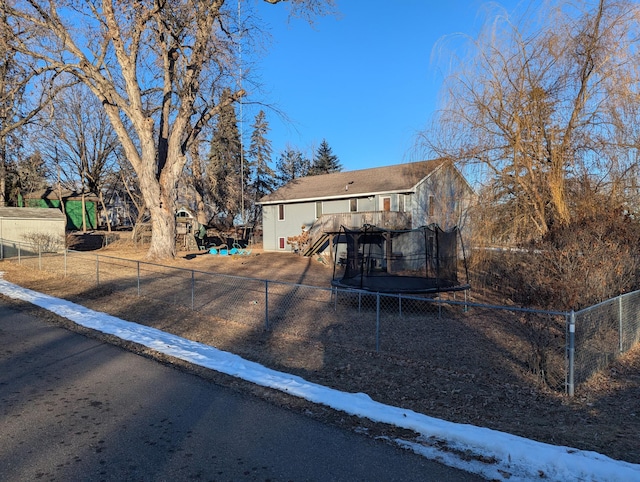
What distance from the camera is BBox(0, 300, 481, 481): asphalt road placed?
3307 mm

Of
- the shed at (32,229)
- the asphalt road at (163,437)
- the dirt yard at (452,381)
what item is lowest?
the dirt yard at (452,381)

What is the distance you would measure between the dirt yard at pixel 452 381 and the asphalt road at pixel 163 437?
49 centimetres

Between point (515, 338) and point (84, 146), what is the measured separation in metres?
43.4

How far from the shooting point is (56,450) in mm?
3557

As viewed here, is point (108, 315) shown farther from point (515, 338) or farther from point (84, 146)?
point (84, 146)

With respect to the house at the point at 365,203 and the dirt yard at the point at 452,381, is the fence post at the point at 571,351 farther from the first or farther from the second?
the house at the point at 365,203

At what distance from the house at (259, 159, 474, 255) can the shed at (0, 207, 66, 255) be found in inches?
500

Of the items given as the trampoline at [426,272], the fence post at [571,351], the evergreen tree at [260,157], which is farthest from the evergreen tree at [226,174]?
the fence post at [571,351]

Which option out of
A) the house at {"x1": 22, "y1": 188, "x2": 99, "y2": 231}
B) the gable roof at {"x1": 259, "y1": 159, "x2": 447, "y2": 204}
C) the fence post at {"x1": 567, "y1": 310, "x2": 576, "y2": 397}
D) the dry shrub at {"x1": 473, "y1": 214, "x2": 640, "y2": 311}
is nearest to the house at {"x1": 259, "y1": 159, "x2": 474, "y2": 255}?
the gable roof at {"x1": 259, "y1": 159, "x2": 447, "y2": 204}

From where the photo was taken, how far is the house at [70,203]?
39938 millimetres

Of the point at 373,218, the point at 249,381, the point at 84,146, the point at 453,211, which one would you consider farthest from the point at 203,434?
the point at 84,146

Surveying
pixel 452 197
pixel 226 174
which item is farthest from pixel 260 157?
pixel 452 197

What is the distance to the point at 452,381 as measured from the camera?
5.93m

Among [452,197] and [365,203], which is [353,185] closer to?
[365,203]
